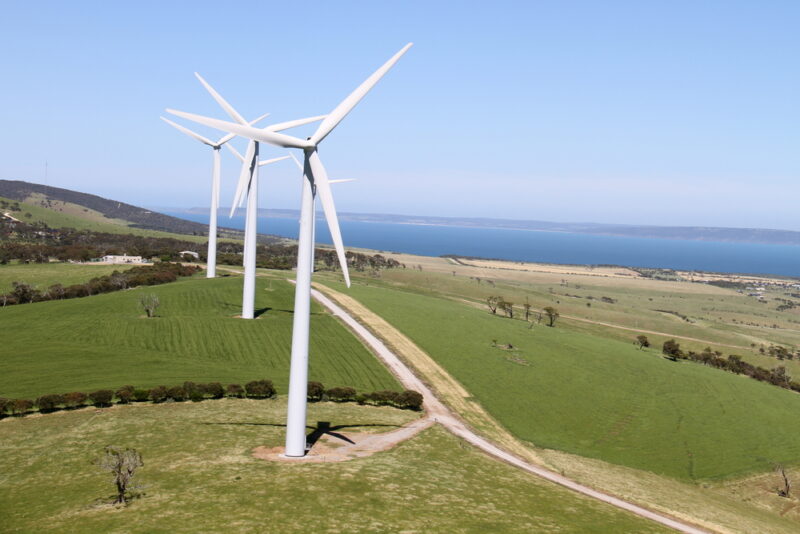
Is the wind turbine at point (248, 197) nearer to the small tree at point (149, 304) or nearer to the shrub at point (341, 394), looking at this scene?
the small tree at point (149, 304)

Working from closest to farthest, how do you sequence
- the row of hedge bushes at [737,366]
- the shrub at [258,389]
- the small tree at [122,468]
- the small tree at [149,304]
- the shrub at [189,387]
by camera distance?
the small tree at [122,468], the shrub at [189,387], the shrub at [258,389], the small tree at [149,304], the row of hedge bushes at [737,366]

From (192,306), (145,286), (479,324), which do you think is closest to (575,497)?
(479,324)

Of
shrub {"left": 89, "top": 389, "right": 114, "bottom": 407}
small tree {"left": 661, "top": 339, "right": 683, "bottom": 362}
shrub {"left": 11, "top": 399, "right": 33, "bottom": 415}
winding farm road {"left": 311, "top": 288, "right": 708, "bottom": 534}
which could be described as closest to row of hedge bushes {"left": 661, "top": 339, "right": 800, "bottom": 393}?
small tree {"left": 661, "top": 339, "right": 683, "bottom": 362}

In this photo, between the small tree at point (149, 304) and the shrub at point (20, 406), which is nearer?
the shrub at point (20, 406)

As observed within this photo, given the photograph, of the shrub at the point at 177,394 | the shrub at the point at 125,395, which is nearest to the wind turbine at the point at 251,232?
the shrub at the point at 177,394

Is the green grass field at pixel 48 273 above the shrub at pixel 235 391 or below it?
above

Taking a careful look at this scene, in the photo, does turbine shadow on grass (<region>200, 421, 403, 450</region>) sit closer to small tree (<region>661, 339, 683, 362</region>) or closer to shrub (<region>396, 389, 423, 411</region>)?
shrub (<region>396, 389, 423, 411</region>)
